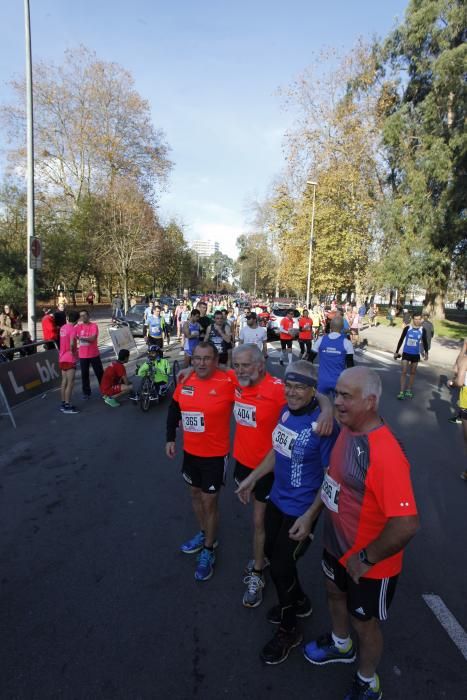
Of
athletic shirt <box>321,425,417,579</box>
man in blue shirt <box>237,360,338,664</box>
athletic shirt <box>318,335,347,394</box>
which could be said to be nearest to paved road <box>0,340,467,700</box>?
man in blue shirt <box>237,360,338,664</box>

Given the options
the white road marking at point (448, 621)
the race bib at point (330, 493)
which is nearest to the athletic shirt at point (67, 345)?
the race bib at point (330, 493)

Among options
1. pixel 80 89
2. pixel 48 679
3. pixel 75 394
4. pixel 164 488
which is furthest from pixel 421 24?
pixel 48 679

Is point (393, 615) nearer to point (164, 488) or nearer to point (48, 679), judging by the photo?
point (48, 679)

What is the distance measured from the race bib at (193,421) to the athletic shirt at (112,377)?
539cm

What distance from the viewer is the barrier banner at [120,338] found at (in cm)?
1298

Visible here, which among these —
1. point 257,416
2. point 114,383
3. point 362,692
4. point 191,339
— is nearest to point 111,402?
point 114,383

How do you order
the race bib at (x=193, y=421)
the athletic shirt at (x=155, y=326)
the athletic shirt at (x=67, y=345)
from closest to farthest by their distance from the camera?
the race bib at (x=193, y=421), the athletic shirt at (x=67, y=345), the athletic shirt at (x=155, y=326)

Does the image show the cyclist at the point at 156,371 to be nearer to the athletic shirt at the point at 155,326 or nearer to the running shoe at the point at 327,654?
the athletic shirt at the point at 155,326

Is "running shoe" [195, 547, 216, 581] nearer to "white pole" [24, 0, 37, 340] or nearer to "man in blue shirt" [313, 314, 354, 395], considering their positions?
"man in blue shirt" [313, 314, 354, 395]

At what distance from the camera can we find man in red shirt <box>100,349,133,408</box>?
8.23m

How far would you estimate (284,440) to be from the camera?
2600mm

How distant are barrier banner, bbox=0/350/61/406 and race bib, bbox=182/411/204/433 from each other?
5.77m

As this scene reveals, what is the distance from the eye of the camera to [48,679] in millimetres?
2342

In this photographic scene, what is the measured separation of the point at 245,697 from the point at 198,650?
41 centimetres
